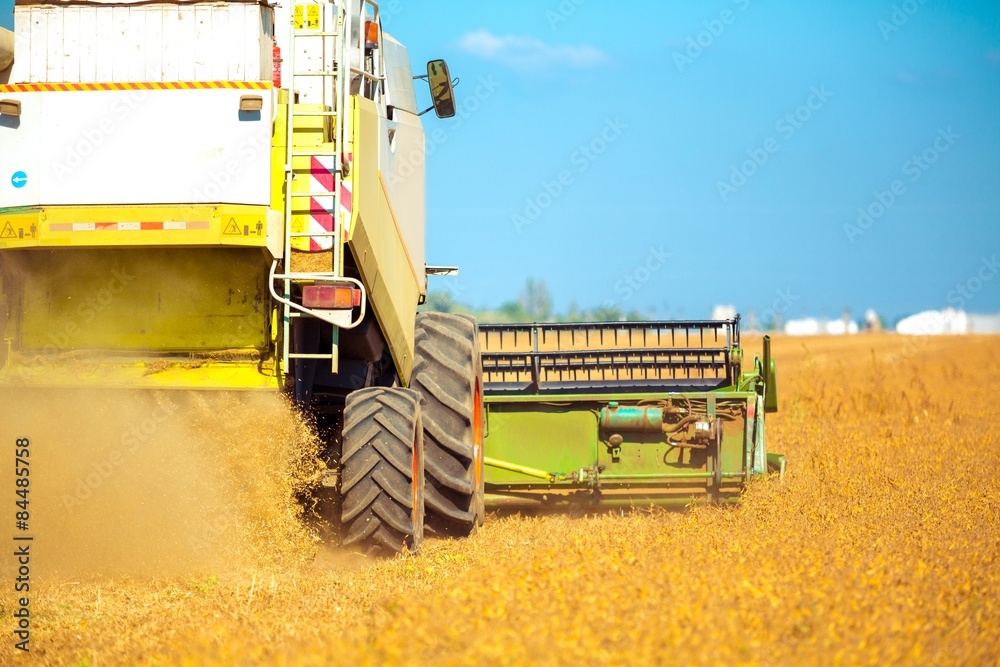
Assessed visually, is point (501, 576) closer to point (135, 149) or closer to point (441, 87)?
point (135, 149)

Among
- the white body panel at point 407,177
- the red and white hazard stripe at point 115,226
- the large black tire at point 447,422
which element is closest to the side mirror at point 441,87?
the white body panel at point 407,177

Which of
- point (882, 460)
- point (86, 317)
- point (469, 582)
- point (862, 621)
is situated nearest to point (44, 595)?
point (86, 317)

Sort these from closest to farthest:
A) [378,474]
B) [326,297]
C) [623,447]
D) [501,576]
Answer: [501,576]
[326,297]
[378,474]
[623,447]

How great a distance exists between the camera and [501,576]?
5.73 metres

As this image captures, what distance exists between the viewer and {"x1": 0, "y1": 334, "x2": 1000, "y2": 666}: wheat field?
4.55m

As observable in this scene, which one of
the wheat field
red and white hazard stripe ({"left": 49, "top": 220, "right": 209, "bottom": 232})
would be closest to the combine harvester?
red and white hazard stripe ({"left": 49, "top": 220, "right": 209, "bottom": 232})

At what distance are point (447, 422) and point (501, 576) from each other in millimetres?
2370

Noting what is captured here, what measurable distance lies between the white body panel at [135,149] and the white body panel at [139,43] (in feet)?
0.45

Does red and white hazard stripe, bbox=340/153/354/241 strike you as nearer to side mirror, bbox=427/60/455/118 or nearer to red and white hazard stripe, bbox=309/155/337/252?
red and white hazard stripe, bbox=309/155/337/252

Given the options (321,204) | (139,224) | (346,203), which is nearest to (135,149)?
(139,224)

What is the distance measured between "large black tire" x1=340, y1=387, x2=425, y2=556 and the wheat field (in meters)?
0.18

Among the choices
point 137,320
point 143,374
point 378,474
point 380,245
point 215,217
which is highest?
point 215,217

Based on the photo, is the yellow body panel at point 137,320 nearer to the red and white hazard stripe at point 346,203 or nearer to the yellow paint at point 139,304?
the yellow paint at point 139,304

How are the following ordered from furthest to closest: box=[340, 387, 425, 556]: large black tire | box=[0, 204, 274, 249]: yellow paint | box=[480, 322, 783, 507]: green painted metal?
box=[480, 322, 783, 507]: green painted metal, box=[340, 387, 425, 556]: large black tire, box=[0, 204, 274, 249]: yellow paint
